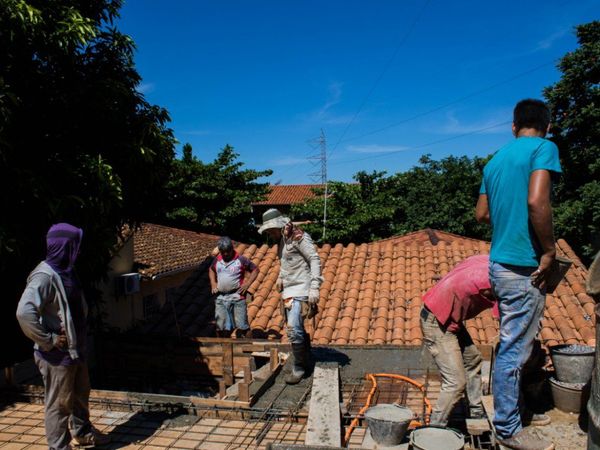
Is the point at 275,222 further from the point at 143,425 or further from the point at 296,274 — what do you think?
the point at 143,425

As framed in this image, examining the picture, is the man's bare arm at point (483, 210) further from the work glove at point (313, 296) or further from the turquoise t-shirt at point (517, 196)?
the work glove at point (313, 296)

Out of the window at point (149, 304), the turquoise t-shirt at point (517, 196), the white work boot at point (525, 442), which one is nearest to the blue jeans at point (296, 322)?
the white work boot at point (525, 442)

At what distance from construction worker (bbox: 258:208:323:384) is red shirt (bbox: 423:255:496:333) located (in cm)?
142

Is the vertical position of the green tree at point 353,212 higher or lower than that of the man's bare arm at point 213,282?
higher

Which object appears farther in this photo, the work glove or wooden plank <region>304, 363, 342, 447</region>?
the work glove

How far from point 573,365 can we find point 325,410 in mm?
1855

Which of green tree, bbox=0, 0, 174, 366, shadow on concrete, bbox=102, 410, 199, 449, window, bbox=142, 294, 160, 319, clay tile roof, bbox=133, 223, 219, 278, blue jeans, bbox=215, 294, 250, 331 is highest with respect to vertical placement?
green tree, bbox=0, 0, 174, 366

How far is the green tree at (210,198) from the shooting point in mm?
24781

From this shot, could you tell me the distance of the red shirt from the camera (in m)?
3.18

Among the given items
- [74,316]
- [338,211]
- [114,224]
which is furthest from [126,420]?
[338,211]

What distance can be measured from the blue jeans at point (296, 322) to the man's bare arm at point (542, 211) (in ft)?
8.45

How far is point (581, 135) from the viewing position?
20016 mm

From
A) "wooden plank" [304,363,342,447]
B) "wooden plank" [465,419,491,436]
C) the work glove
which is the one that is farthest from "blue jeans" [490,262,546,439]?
the work glove

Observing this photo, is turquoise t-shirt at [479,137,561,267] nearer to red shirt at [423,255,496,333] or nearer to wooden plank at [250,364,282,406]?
red shirt at [423,255,496,333]
